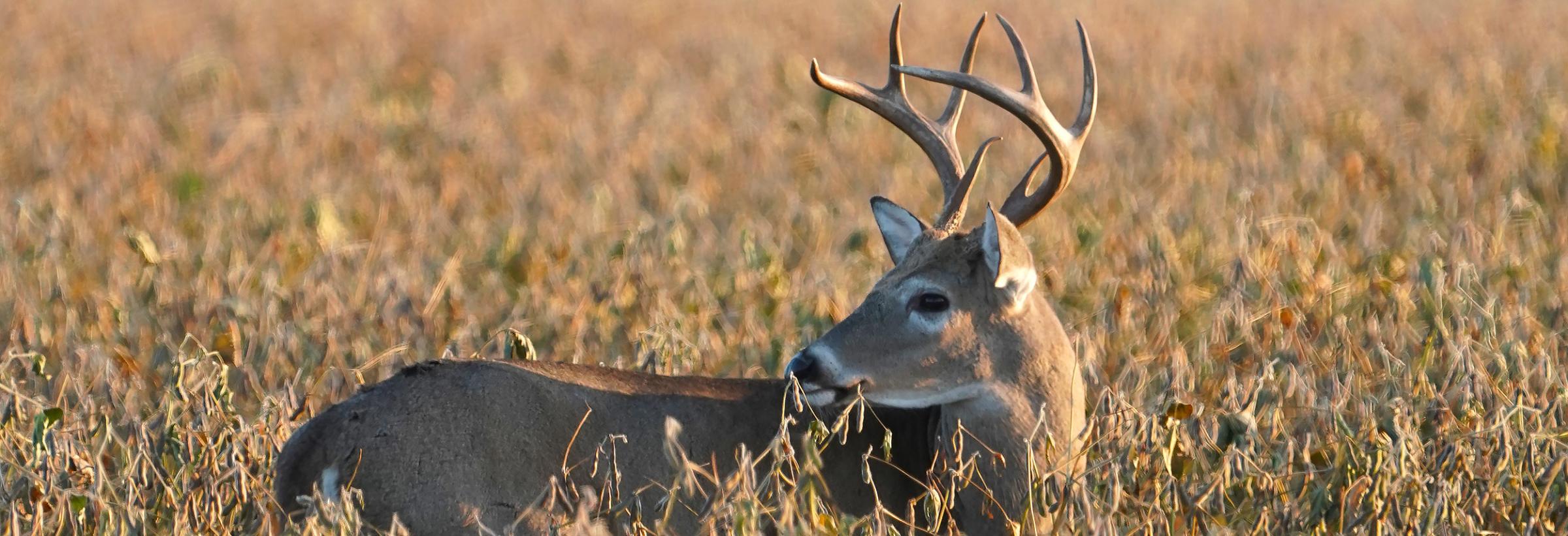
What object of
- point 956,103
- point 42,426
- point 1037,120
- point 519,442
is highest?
point 1037,120

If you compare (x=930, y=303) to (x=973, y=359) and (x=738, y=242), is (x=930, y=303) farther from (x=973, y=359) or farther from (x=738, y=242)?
(x=738, y=242)

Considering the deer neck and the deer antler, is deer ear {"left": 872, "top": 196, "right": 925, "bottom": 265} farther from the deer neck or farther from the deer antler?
the deer neck

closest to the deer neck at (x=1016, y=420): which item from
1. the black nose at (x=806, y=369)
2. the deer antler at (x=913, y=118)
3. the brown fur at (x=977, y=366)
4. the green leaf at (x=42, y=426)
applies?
the brown fur at (x=977, y=366)

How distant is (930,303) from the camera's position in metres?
4.84

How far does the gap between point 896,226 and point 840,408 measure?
0.74 metres

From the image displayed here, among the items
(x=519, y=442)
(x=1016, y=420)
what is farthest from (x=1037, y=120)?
(x=519, y=442)

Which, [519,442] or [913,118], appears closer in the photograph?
[519,442]

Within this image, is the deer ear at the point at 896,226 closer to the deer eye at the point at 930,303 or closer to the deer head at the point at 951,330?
the deer head at the point at 951,330

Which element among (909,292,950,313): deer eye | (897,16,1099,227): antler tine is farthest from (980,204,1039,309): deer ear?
(897,16,1099,227): antler tine

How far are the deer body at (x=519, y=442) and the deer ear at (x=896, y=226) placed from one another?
0.67 m

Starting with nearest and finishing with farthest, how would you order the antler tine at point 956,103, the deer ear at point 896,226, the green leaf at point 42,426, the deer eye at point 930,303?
1. the green leaf at point 42,426
2. the deer eye at point 930,303
3. the deer ear at point 896,226
4. the antler tine at point 956,103

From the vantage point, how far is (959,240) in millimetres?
4938

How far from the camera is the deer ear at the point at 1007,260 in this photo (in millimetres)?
4688

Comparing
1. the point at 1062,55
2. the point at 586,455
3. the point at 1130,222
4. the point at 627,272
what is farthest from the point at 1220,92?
the point at 586,455
